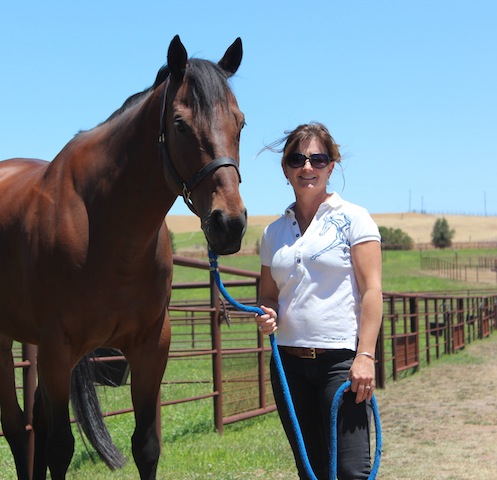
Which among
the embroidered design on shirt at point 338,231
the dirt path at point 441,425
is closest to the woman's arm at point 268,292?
the embroidered design on shirt at point 338,231

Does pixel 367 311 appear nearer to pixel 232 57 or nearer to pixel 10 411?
pixel 232 57

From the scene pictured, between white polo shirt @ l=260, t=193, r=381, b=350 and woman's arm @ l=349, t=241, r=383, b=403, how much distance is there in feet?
0.15

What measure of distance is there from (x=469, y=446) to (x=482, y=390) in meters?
3.76

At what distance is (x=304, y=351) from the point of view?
115 inches

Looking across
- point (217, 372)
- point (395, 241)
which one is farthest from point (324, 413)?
point (395, 241)

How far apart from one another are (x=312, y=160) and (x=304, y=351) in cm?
74

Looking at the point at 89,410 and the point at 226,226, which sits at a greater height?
the point at 226,226

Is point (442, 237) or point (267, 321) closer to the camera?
point (267, 321)

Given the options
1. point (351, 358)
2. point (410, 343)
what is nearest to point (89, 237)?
point (351, 358)

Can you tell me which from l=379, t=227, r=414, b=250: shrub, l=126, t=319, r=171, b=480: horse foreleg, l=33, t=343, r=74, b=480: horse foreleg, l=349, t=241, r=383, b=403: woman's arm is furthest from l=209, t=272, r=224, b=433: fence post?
l=379, t=227, r=414, b=250: shrub

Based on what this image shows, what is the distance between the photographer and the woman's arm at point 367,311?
2.72 m

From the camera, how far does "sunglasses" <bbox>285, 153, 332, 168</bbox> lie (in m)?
2.95

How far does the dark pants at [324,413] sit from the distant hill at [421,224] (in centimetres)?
9200

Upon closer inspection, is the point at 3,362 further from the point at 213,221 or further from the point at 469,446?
the point at 469,446
